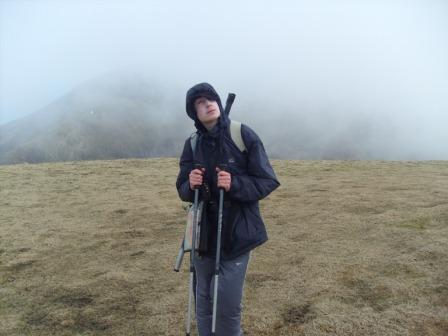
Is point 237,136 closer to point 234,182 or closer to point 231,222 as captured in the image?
point 234,182

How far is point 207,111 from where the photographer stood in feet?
21.8

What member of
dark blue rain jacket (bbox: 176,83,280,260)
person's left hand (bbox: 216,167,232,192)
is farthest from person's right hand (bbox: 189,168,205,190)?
person's left hand (bbox: 216,167,232,192)

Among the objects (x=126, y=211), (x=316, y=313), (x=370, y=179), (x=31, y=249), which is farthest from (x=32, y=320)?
(x=370, y=179)

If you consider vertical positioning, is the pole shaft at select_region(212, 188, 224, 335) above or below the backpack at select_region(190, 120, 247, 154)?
below

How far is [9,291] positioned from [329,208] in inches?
456

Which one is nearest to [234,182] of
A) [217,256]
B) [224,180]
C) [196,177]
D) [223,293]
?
[224,180]

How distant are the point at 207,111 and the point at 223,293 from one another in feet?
8.95

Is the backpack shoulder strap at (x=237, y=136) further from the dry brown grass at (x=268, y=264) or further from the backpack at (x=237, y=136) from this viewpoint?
the dry brown grass at (x=268, y=264)

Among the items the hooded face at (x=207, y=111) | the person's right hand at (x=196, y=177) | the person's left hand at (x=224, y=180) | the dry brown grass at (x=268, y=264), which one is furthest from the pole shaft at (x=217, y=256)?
the dry brown grass at (x=268, y=264)

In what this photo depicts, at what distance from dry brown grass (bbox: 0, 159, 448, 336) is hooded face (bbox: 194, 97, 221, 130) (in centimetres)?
453

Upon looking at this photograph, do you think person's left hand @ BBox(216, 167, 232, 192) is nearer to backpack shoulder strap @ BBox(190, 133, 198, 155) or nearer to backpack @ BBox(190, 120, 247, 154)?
backpack @ BBox(190, 120, 247, 154)

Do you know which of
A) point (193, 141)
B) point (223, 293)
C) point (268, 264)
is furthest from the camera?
point (268, 264)

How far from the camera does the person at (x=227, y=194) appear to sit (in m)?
6.56

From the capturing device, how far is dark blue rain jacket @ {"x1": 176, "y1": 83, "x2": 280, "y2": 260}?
21.5 ft
